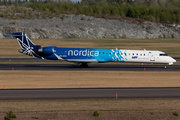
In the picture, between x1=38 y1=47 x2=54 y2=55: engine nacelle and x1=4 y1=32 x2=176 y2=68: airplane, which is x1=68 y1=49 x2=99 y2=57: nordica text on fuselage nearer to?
x1=4 y1=32 x2=176 y2=68: airplane

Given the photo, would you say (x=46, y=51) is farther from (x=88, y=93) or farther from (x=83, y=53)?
(x=88, y=93)

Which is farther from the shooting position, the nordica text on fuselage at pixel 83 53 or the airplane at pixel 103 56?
the nordica text on fuselage at pixel 83 53

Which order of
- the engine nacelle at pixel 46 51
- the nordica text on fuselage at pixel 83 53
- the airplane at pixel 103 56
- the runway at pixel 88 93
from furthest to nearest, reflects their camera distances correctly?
1. the engine nacelle at pixel 46 51
2. the nordica text on fuselage at pixel 83 53
3. the airplane at pixel 103 56
4. the runway at pixel 88 93

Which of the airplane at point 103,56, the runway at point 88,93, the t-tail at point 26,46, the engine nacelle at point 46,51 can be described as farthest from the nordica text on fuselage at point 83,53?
the runway at point 88,93

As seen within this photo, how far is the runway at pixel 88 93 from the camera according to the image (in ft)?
68.5

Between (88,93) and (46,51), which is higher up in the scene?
(46,51)

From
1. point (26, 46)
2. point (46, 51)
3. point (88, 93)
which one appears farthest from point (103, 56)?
point (88, 93)

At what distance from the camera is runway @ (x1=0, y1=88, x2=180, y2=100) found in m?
20.9

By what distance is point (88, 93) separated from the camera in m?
22.0

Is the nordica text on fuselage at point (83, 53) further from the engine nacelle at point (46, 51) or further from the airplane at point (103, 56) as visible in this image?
the engine nacelle at point (46, 51)

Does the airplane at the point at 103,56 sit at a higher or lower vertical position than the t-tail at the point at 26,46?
lower

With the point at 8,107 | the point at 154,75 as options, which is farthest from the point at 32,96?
the point at 154,75

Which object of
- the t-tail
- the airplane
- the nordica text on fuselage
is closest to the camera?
the airplane

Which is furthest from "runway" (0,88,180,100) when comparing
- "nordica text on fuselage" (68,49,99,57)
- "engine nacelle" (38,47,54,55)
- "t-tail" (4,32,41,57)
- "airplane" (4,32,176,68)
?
"t-tail" (4,32,41,57)
